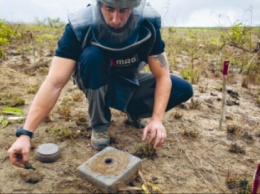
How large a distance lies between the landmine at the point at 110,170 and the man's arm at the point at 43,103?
474 millimetres

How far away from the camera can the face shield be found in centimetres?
253

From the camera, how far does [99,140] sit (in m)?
2.82

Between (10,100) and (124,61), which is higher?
(124,61)

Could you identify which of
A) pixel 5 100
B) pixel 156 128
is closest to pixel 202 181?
pixel 156 128

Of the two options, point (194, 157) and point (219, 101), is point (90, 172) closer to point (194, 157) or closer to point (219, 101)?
point (194, 157)

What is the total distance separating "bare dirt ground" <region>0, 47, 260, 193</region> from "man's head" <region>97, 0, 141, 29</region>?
3.89 feet

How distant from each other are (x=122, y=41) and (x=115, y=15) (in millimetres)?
291

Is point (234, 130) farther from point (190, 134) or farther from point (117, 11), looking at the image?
point (117, 11)

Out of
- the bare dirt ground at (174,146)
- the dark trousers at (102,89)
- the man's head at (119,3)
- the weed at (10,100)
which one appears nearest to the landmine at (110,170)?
the bare dirt ground at (174,146)

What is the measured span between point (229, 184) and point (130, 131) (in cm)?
121

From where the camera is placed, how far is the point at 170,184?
A: 237 cm

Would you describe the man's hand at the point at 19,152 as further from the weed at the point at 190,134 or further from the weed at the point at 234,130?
the weed at the point at 234,130

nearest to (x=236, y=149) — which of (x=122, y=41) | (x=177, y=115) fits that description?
(x=177, y=115)

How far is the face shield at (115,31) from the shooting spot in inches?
99.5
